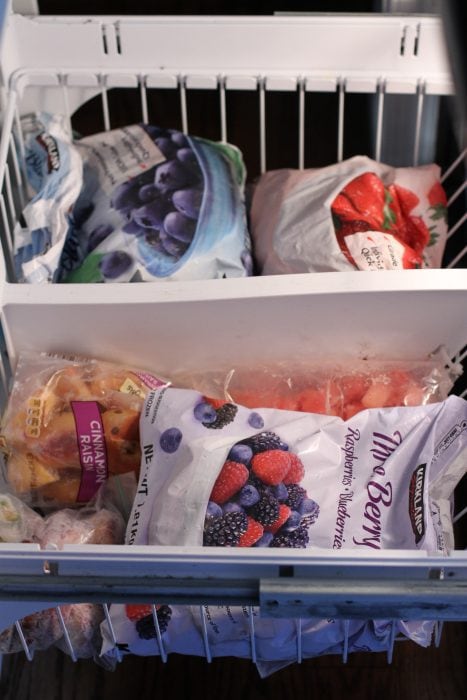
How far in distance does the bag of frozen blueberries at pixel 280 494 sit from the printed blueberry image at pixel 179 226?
0.22 meters

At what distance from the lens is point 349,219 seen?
3.85 feet

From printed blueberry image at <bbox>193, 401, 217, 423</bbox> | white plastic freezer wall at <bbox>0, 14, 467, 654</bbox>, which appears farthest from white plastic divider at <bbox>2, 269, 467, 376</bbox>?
printed blueberry image at <bbox>193, 401, 217, 423</bbox>

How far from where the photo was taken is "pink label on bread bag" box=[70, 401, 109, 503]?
105cm

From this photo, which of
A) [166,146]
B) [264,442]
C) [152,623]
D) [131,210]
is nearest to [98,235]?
[131,210]

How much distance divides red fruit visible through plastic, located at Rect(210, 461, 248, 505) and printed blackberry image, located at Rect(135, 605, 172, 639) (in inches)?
4.4

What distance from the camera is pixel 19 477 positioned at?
106 cm

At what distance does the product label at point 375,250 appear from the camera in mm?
1133

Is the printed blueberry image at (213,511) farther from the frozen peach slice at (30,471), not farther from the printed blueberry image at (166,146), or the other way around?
the printed blueberry image at (166,146)

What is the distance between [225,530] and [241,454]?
0.25 ft

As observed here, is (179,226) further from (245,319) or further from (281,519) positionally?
(281,519)

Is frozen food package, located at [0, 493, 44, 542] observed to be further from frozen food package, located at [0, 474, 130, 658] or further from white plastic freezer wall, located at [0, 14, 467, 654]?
white plastic freezer wall, located at [0, 14, 467, 654]

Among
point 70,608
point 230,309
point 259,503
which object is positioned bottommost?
point 70,608

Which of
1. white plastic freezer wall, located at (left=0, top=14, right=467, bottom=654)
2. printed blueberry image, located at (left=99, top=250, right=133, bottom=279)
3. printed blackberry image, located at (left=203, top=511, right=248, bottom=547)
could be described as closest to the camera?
white plastic freezer wall, located at (left=0, top=14, right=467, bottom=654)

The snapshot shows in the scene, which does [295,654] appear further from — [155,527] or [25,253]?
[25,253]
